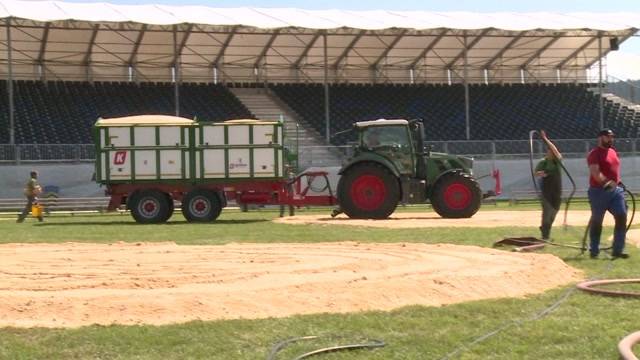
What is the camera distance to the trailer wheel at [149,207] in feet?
84.4

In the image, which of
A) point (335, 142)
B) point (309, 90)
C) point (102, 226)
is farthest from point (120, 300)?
point (309, 90)

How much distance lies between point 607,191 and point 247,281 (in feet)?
18.9

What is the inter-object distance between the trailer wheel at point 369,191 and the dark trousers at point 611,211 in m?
11.4

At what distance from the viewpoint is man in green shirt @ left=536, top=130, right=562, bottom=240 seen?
1639 centimetres

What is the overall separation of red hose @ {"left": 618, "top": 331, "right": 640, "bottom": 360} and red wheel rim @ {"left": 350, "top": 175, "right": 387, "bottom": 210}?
17492 millimetres

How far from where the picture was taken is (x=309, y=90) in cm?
4981

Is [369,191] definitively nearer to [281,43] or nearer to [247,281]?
[247,281]

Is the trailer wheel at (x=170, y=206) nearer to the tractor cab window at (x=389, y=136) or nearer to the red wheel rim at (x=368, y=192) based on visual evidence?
the red wheel rim at (x=368, y=192)

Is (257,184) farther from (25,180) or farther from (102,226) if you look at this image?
(25,180)

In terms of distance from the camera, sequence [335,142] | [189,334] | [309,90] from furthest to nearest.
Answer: [309,90], [335,142], [189,334]

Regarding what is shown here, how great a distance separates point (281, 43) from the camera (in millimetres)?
46469

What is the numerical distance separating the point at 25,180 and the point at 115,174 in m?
10.7

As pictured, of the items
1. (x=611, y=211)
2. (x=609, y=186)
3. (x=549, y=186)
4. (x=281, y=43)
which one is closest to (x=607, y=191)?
(x=609, y=186)

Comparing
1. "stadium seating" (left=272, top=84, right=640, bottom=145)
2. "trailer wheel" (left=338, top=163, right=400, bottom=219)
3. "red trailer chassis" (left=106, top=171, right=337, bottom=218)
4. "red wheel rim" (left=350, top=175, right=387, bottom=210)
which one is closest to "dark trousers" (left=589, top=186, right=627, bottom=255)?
"trailer wheel" (left=338, top=163, right=400, bottom=219)
